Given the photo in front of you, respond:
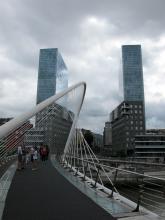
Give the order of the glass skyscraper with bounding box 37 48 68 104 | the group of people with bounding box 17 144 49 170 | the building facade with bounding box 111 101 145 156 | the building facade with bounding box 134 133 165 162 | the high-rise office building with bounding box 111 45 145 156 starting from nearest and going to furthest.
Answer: the group of people with bounding box 17 144 49 170
the glass skyscraper with bounding box 37 48 68 104
the building facade with bounding box 134 133 165 162
the building facade with bounding box 111 101 145 156
the high-rise office building with bounding box 111 45 145 156

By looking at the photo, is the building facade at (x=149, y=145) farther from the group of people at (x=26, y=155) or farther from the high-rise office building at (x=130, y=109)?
the group of people at (x=26, y=155)

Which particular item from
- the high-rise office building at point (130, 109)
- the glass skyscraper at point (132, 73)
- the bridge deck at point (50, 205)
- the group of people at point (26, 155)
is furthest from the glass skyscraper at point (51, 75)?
the glass skyscraper at point (132, 73)

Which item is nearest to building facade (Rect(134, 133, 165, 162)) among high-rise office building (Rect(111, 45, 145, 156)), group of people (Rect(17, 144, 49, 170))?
high-rise office building (Rect(111, 45, 145, 156))

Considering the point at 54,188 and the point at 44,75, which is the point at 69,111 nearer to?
the point at 44,75

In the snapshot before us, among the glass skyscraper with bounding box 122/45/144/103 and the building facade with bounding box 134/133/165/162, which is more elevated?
the glass skyscraper with bounding box 122/45/144/103

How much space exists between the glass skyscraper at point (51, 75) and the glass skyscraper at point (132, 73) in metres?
101

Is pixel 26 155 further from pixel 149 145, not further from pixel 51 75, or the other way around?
pixel 149 145

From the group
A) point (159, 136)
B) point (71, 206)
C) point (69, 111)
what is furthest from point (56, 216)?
point (159, 136)

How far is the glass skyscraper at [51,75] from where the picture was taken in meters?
40.9

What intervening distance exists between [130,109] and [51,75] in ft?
279

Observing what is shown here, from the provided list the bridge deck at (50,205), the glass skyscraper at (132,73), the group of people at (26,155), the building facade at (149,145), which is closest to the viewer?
the bridge deck at (50,205)

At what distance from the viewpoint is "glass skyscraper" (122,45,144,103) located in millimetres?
150750

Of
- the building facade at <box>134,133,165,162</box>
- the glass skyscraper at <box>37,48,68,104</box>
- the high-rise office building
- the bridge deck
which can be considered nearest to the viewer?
the bridge deck

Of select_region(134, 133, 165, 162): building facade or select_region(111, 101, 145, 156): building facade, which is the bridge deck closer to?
select_region(134, 133, 165, 162): building facade
